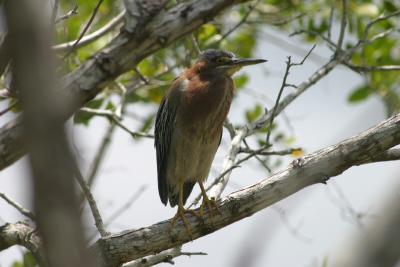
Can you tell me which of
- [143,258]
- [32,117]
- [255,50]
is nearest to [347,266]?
[32,117]

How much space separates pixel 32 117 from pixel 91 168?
521 cm

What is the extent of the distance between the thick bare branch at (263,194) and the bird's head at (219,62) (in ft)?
5.90

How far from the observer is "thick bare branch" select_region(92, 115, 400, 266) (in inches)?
152

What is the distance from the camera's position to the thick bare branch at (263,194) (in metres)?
3.85

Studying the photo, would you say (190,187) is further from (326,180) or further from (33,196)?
(33,196)

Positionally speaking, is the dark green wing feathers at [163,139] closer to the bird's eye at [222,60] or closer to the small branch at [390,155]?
the bird's eye at [222,60]

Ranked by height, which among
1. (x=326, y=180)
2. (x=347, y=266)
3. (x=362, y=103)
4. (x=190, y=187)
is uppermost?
(x=362, y=103)

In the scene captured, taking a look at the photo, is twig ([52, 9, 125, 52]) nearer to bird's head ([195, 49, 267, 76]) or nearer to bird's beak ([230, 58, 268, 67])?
bird's head ([195, 49, 267, 76])

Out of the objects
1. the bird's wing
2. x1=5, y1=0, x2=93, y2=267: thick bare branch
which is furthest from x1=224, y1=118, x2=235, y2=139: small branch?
x1=5, y1=0, x2=93, y2=267: thick bare branch

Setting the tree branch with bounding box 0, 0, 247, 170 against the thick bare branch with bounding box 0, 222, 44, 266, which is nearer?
the tree branch with bounding box 0, 0, 247, 170

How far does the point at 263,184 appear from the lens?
13.2 feet

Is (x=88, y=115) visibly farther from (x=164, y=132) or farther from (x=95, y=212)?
(x=95, y=212)

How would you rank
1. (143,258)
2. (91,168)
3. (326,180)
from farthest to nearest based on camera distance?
1. (91,168)
2. (143,258)
3. (326,180)

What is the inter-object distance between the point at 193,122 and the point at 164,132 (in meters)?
0.38
